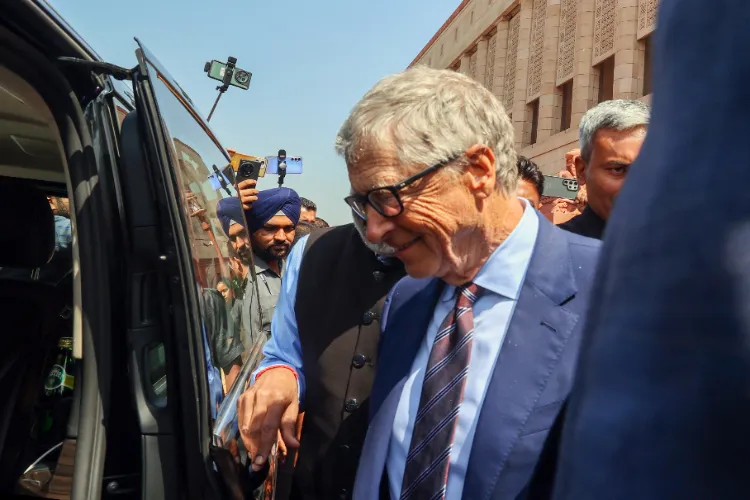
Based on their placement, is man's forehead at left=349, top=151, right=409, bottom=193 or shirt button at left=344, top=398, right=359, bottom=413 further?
shirt button at left=344, top=398, right=359, bottom=413

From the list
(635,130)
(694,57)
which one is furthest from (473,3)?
(694,57)

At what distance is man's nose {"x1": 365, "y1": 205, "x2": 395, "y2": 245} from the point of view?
1613 millimetres

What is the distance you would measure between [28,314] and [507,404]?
2.02m

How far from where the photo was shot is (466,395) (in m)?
1.45

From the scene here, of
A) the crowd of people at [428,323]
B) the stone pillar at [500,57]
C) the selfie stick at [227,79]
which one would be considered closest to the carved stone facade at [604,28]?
the stone pillar at [500,57]

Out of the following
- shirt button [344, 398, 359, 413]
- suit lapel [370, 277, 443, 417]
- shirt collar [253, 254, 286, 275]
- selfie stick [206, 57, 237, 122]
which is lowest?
shirt button [344, 398, 359, 413]

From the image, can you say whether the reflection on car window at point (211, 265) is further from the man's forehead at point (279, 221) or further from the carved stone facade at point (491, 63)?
the carved stone facade at point (491, 63)

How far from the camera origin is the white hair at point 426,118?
4.96 feet

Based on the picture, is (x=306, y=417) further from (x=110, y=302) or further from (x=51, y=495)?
(x=51, y=495)

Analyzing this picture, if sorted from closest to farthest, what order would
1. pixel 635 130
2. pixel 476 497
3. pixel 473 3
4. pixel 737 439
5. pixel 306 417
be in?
pixel 737 439
pixel 476 497
pixel 306 417
pixel 635 130
pixel 473 3

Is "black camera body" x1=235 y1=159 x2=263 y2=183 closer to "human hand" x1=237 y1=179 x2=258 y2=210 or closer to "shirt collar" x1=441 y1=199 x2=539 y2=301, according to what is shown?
"human hand" x1=237 y1=179 x2=258 y2=210

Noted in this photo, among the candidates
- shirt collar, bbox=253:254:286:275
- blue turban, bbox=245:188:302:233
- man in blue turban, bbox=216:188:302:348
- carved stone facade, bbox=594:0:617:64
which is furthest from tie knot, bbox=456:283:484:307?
carved stone facade, bbox=594:0:617:64

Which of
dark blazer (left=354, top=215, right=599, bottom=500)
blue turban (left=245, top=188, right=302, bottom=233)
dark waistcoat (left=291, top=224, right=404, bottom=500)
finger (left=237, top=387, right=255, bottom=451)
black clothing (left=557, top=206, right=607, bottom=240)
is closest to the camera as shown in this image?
dark blazer (left=354, top=215, right=599, bottom=500)

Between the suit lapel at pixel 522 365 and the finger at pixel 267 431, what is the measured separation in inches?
24.2
